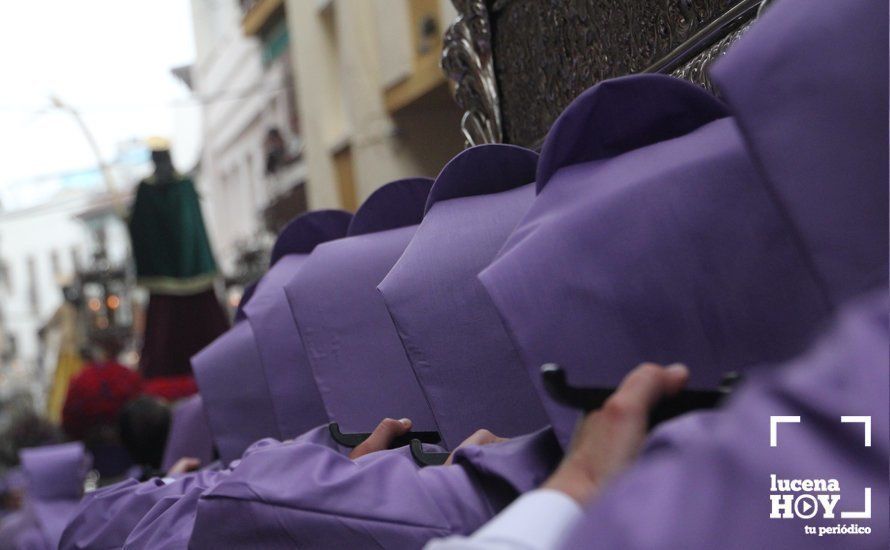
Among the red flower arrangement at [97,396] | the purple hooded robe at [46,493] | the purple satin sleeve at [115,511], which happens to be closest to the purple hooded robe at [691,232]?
the purple satin sleeve at [115,511]

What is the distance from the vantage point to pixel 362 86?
21.9ft

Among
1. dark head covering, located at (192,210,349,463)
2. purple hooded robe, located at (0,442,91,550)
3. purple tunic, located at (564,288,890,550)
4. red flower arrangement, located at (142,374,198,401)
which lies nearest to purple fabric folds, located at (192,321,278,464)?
dark head covering, located at (192,210,349,463)

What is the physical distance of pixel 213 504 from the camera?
1.14 metres

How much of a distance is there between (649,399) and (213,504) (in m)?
0.53

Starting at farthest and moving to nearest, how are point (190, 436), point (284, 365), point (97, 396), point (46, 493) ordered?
point (97, 396), point (46, 493), point (190, 436), point (284, 365)

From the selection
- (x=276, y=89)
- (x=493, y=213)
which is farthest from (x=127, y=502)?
(x=276, y=89)

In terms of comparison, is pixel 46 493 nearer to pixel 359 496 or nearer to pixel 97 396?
pixel 97 396

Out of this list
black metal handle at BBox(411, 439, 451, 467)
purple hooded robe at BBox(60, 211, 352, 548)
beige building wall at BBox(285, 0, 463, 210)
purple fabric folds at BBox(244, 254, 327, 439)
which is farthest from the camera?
beige building wall at BBox(285, 0, 463, 210)

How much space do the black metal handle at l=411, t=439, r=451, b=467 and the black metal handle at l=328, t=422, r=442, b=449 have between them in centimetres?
12

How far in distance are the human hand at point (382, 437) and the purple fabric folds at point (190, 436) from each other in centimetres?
133

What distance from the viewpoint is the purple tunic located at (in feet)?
1.87

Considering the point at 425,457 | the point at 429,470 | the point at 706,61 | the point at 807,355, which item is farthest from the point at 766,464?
the point at 706,61

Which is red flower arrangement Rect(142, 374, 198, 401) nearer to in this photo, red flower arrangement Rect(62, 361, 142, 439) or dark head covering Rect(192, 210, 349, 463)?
red flower arrangement Rect(62, 361, 142, 439)

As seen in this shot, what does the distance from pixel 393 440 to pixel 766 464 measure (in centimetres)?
81
